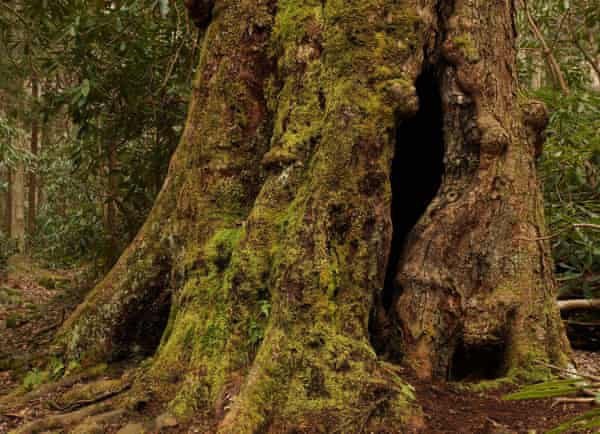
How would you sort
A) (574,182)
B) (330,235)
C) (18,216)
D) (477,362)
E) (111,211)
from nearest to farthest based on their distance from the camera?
(330,235)
(477,362)
(574,182)
(111,211)
(18,216)

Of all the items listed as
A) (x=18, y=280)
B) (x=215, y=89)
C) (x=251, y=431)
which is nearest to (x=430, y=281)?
(x=251, y=431)

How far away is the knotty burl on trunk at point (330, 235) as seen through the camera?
2.77 metres

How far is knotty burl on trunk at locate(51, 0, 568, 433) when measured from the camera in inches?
109

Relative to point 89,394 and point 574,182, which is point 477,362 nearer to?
point 89,394

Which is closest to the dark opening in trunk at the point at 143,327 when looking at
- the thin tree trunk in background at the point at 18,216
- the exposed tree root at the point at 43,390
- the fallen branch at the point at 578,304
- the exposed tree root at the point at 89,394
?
the exposed tree root at the point at 43,390

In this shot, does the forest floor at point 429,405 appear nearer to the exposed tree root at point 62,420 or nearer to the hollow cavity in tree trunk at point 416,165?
the exposed tree root at point 62,420

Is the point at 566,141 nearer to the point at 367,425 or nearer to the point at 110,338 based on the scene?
the point at 367,425

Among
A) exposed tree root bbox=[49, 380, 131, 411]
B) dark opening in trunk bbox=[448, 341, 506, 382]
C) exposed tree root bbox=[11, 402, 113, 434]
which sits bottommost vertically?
exposed tree root bbox=[11, 402, 113, 434]

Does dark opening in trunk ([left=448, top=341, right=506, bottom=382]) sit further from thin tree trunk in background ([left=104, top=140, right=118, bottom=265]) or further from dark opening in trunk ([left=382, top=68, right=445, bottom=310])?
thin tree trunk in background ([left=104, top=140, right=118, bottom=265])

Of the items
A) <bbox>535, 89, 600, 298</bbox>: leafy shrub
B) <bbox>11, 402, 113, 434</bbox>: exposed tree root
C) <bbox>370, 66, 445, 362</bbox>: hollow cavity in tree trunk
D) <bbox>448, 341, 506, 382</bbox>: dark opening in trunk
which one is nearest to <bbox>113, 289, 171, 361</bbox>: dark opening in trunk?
<bbox>11, 402, 113, 434</bbox>: exposed tree root

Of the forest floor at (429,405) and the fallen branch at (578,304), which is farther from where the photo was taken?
the fallen branch at (578,304)

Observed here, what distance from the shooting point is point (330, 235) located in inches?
117

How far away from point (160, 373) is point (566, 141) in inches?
202

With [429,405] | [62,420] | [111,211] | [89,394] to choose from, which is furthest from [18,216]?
[429,405]
